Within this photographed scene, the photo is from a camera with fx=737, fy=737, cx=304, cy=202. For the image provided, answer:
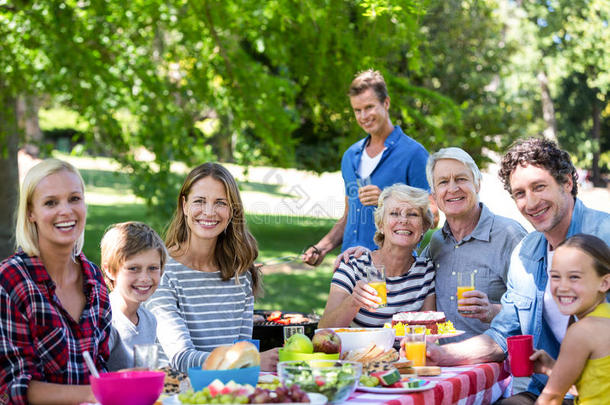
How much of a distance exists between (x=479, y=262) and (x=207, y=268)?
1.42 meters

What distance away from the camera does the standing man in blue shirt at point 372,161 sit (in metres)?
4.97

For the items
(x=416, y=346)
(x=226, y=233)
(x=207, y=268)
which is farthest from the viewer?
(x=226, y=233)

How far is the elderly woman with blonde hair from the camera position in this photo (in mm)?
3820

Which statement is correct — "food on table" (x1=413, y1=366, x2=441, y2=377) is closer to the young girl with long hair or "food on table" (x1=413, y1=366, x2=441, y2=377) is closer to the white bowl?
the white bowl

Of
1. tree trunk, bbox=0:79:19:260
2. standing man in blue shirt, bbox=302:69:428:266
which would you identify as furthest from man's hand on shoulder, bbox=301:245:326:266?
tree trunk, bbox=0:79:19:260

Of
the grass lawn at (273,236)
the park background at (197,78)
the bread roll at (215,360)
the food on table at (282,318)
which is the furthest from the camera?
the grass lawn at (273,236)

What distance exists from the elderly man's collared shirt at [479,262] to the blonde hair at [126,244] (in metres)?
1.50

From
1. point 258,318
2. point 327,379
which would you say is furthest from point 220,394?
point 258,318

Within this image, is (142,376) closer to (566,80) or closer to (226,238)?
(226,238)

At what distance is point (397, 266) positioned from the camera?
3.89 metres

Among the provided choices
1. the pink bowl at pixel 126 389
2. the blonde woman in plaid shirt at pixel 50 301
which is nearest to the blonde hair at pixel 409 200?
the blonde woman in plaid shirt at pixel 50 301

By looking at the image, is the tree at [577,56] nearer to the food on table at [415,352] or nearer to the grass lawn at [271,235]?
the grass lawn at [271,235]

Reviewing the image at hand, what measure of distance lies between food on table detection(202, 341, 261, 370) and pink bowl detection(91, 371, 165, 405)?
0.85 ft

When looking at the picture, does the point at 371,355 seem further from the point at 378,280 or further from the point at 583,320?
the point at 583,320
